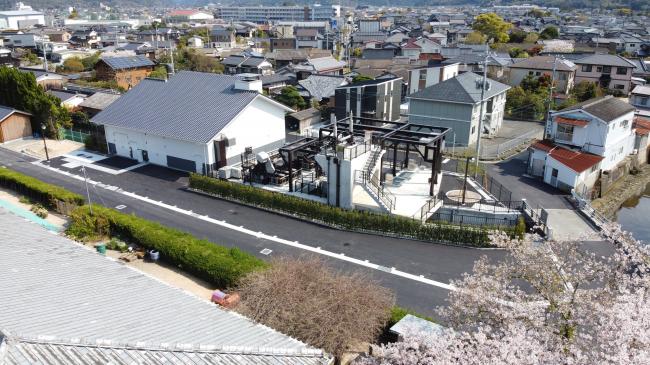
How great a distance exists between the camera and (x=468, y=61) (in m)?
63.5

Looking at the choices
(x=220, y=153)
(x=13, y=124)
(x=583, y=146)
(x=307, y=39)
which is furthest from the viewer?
(x=307, y=39)

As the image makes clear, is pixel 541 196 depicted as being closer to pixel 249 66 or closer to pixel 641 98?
pixel 641 98

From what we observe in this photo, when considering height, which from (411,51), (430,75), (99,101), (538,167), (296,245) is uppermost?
(411,51)

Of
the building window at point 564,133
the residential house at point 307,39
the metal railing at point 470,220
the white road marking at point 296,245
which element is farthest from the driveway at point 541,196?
the residential house at point 307,39

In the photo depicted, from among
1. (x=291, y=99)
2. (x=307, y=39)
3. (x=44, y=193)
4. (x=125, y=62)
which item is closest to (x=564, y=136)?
(x=291, y=99)

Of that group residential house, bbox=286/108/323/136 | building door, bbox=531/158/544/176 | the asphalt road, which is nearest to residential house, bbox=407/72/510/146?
building door, bbox=531/158/544/176

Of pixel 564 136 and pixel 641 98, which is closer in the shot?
pixel 564 136

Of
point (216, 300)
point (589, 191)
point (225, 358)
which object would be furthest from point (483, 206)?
point (225, 358)

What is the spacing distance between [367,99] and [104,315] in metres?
38.1

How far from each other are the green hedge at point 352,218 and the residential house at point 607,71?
4686cm

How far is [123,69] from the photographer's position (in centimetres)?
6519

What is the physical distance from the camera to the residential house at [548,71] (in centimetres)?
5747

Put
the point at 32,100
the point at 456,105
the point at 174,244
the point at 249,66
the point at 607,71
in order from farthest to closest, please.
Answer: the point at 249,66, the point at 607,71, the point at 32,100, the point at 456,105, the point at 174,244

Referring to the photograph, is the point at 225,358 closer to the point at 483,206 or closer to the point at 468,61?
the point at 483,206
